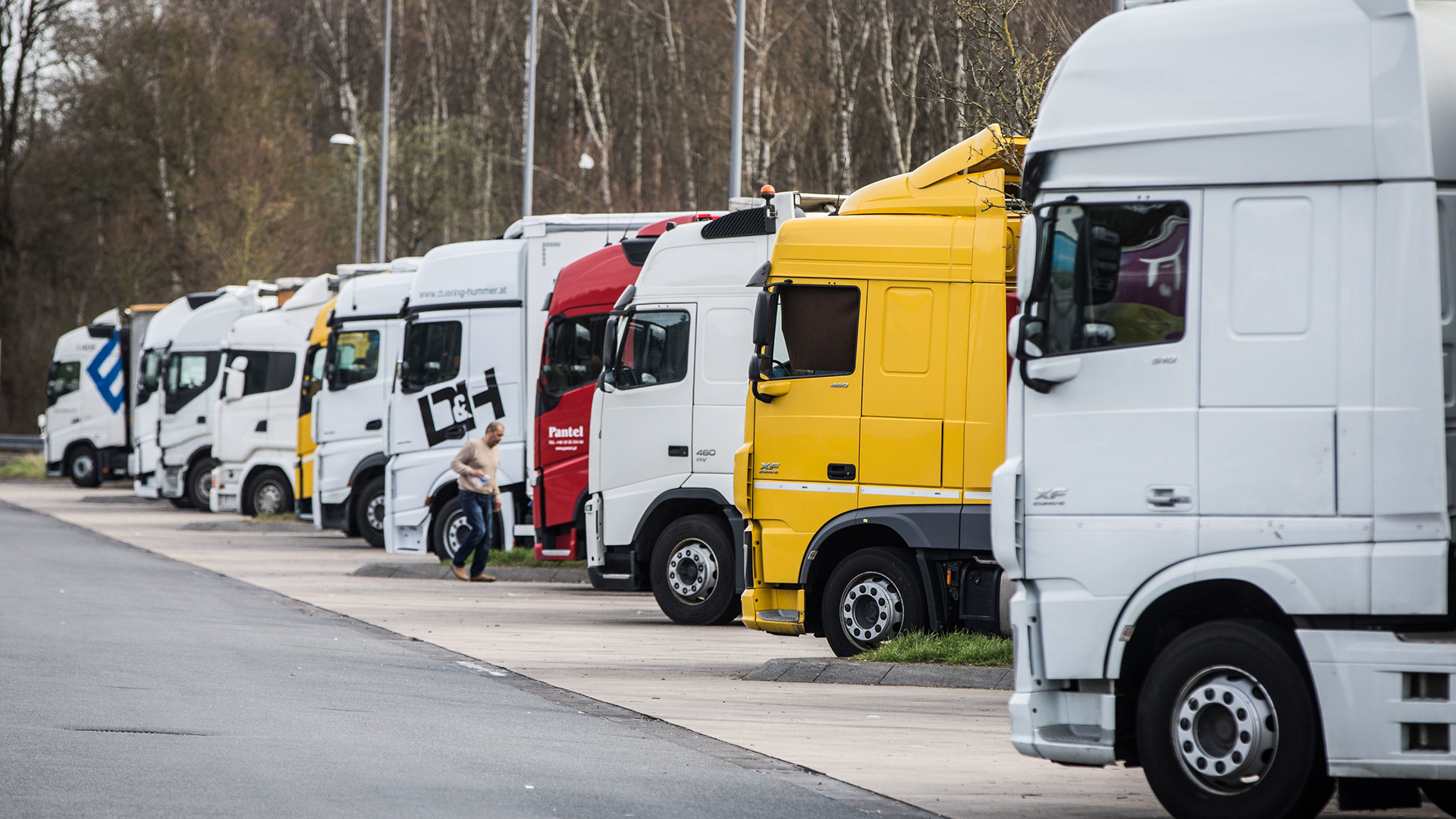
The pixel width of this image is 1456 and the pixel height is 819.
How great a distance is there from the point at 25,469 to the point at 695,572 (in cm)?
3308

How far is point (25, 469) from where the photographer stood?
43.5m

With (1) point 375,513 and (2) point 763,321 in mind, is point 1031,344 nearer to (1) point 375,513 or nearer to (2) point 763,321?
(2) point 763,321

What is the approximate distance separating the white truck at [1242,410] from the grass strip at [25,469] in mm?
40067

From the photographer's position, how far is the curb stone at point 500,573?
20188 millimetres

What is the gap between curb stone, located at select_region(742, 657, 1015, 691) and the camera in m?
11.1

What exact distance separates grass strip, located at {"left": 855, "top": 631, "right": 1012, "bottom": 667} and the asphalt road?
2.10 metres

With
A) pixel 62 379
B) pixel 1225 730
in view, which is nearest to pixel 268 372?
pixel 62 379

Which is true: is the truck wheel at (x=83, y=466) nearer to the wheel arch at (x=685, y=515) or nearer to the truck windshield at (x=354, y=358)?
the truck windshield at (x=354, y=358)

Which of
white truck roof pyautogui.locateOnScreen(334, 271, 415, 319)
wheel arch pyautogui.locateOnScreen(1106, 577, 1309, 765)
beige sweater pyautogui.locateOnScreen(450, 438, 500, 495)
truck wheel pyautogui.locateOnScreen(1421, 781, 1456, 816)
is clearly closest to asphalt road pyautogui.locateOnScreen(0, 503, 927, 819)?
wheel arch pyautogui.locateOnScreen(1106, 577, 1309, 765)

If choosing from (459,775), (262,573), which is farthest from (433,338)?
(459,775)

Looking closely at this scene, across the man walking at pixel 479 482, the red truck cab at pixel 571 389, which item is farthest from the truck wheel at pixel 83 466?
the red truck cab at pixel 571 389

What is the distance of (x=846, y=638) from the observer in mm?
12125

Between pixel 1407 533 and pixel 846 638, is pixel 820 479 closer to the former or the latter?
pixel 846 638

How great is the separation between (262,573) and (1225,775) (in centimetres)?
1553
